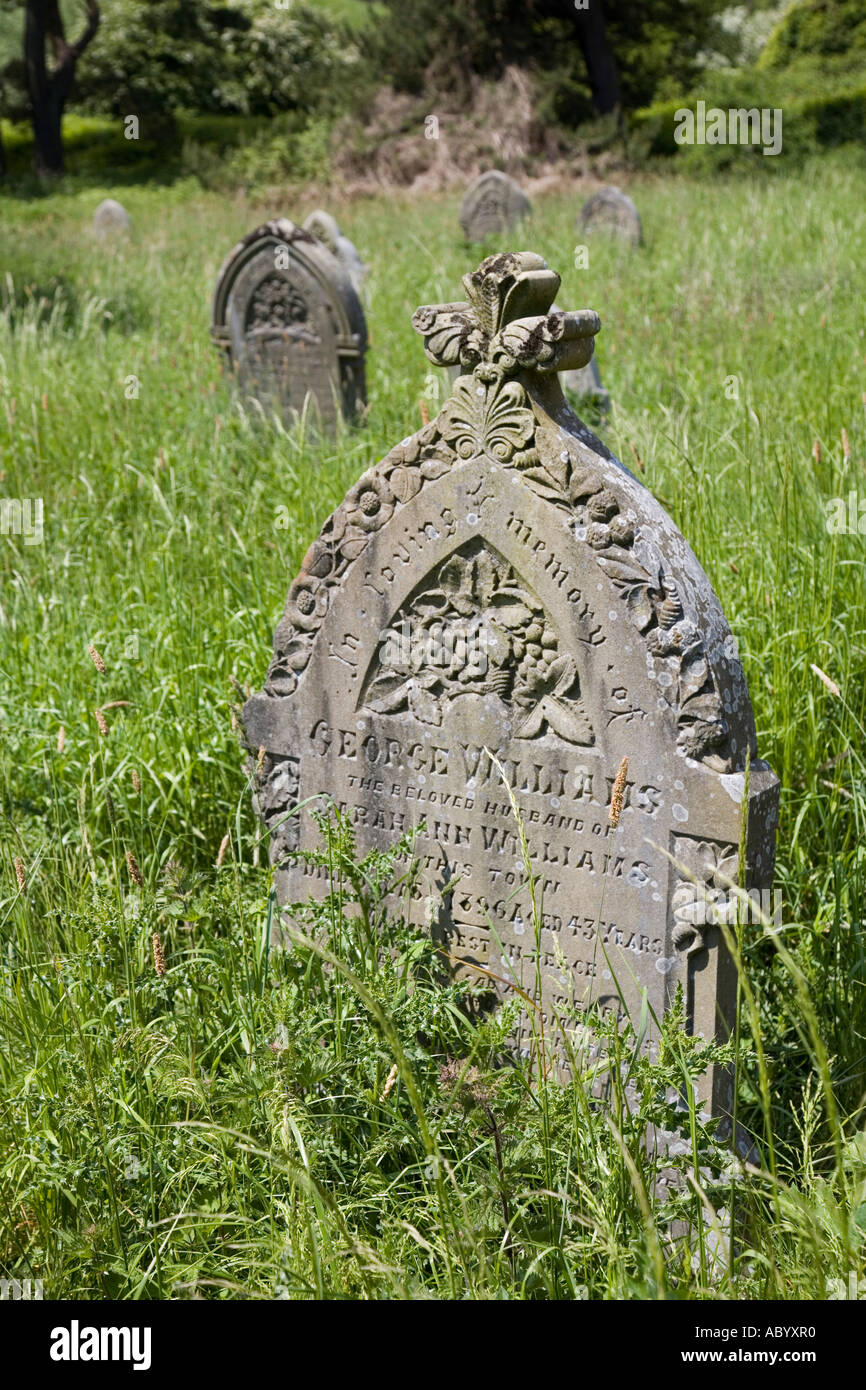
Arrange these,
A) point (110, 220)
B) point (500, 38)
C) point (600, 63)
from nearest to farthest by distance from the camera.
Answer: point (110, 220)
point (500, 38)
point (600, 63)

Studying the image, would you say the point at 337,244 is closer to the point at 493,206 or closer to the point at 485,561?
the point at 493,206

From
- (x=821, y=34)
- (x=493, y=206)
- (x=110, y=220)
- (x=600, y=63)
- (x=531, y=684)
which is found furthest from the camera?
(x=821, y=34)

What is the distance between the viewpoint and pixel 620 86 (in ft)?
83.1

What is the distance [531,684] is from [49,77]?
1164 inches

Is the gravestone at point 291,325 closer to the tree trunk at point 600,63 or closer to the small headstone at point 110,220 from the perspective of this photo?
the small headstone at point 110,220

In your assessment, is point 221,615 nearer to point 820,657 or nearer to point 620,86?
point 820,657

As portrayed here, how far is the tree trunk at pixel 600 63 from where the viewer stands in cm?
2389

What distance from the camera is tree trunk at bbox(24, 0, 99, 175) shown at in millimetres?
25391

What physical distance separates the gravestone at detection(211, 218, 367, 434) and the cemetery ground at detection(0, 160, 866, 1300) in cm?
38

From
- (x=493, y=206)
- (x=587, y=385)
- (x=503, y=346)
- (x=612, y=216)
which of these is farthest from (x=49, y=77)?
(x=503, y=346)

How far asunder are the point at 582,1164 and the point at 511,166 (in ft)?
72.3

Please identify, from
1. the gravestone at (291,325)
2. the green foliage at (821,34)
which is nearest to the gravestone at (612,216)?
the gravestone at (291,325)

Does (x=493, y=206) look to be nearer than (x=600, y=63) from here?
Yes

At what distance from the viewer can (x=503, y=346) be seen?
2.36 meters
